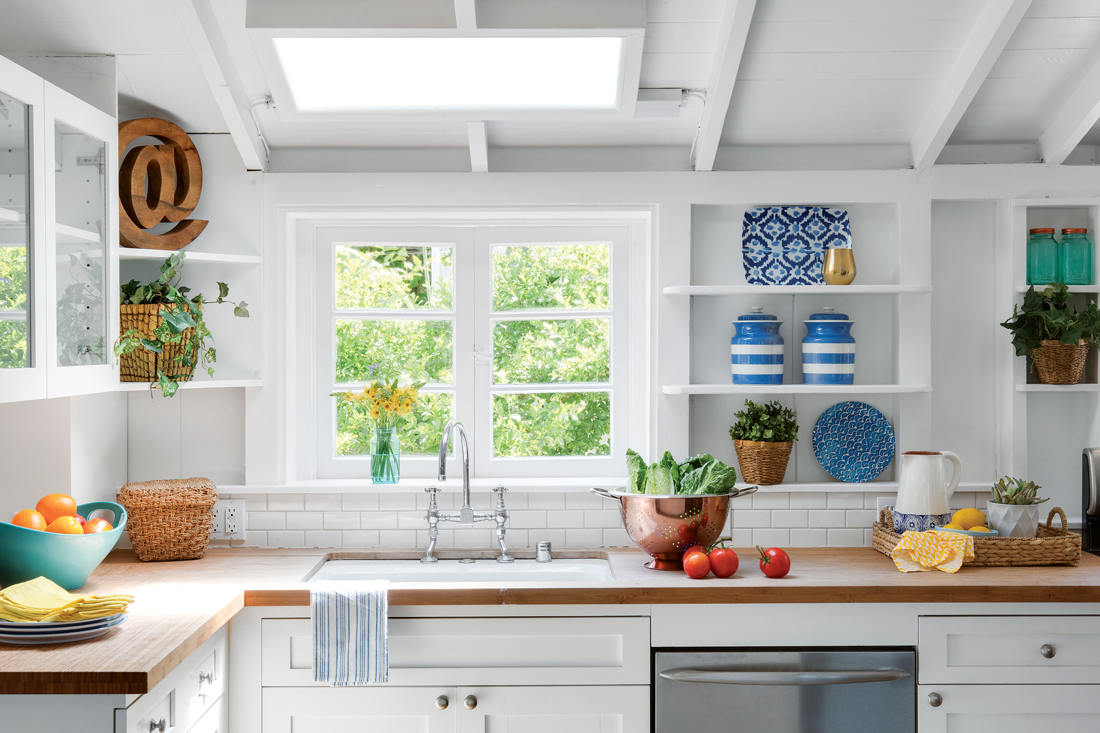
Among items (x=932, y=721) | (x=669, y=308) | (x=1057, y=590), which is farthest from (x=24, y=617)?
(x=1057, y=590)

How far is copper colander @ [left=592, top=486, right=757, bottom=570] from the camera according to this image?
228cm

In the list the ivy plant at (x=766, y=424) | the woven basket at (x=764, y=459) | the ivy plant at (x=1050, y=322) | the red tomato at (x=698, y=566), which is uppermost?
the ivy plant at (x=1050, y=322)

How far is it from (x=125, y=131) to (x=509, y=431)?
4.96 feet

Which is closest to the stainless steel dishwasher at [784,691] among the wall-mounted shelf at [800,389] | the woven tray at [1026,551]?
the woven tray at [1026,551]

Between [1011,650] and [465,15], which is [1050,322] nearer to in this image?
[1011,650]

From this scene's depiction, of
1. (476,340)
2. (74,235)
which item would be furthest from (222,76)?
(476,340)

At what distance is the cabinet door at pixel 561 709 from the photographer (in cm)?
207

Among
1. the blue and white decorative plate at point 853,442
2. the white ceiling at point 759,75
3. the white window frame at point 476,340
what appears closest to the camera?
the white ceiling at point 759,75

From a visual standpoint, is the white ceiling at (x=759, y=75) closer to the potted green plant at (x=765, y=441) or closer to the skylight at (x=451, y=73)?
the skylight at (x=451, y=73)

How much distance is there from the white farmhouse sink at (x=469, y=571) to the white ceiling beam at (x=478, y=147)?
1.25 m

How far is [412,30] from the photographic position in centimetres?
208

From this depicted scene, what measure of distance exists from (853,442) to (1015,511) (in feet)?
1.62

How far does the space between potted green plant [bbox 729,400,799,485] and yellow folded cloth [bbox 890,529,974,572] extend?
0.44m

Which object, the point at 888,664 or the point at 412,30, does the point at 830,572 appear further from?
the point at 412,30
